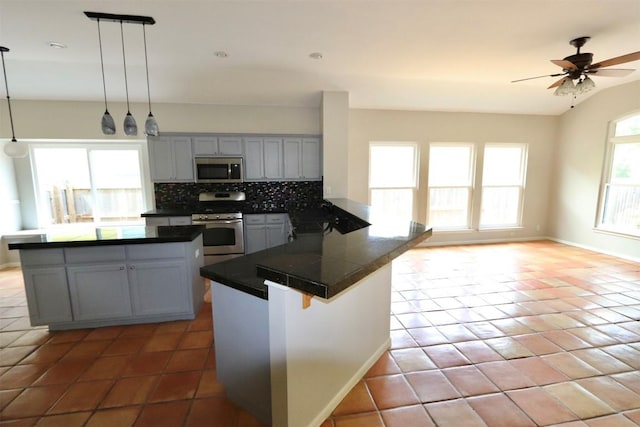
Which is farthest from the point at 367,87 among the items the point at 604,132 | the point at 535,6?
the point at 604,132

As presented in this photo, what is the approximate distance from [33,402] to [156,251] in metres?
1.26

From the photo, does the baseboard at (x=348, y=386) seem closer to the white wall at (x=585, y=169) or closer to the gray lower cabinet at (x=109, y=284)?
the gray lower cabinet at (x=109, y=284)

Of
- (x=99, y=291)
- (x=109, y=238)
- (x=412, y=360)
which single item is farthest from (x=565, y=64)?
(x=99, y=291)

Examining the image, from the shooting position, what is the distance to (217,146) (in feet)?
15.8

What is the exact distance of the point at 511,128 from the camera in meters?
5.75

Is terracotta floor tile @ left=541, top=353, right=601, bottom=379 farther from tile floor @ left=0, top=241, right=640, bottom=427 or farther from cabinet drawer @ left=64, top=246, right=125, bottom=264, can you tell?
cabinet drawer @ left=64, top=246, right=125, bottom=264

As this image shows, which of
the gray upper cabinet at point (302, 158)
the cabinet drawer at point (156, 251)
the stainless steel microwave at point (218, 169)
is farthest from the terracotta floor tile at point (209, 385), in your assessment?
the gray upper cabinet at point (302, 158)

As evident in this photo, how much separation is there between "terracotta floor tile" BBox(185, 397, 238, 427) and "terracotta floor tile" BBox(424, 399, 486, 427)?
1237 millimetres

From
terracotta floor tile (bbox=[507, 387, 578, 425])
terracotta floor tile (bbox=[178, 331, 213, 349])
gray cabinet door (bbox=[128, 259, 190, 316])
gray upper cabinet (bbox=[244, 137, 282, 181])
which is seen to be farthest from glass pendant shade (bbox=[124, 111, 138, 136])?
terracotta floor tile (bbox=[507, 387, 578, 425])

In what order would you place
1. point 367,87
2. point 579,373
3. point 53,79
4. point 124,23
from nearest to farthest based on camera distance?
point 579,373 < point 124,23 < point 53,79 < point 367,87

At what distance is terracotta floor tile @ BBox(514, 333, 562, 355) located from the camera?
7.85 feet

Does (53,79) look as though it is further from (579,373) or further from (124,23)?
(579,373)

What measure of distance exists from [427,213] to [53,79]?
6297mm

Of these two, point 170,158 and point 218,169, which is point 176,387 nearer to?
point 218,169
